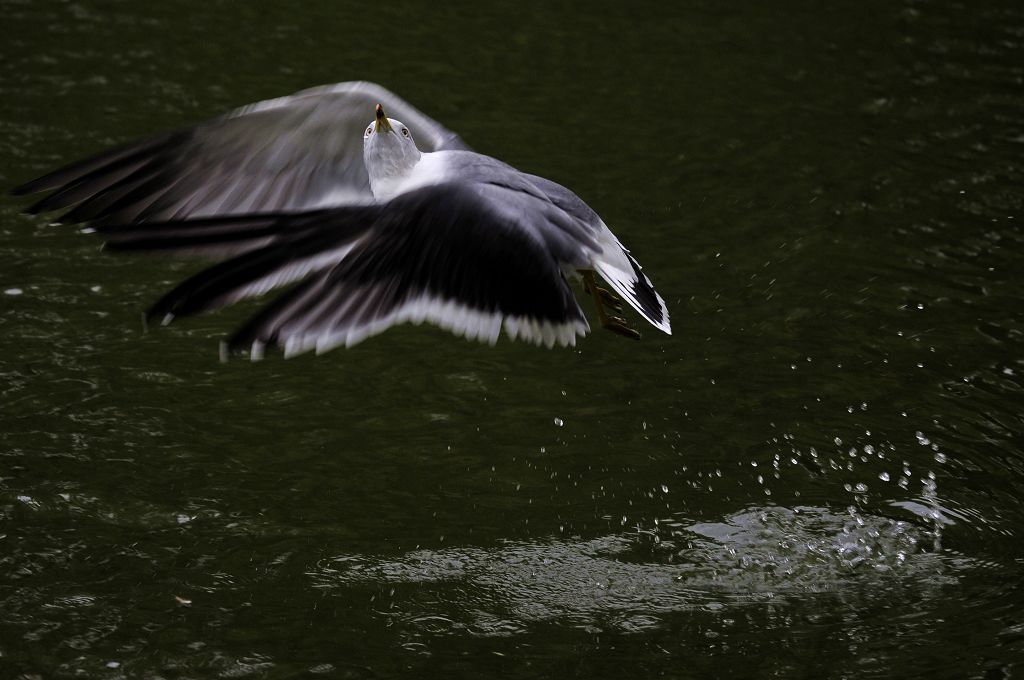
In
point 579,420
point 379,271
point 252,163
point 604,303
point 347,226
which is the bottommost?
point 579,420

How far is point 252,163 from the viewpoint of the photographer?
5184mm

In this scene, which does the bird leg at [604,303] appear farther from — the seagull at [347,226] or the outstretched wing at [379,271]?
the outstretched wing at [379,271]

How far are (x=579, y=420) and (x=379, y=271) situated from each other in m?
1.98

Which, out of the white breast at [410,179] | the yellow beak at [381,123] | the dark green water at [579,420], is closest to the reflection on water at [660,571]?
the dark green water at [579,420]

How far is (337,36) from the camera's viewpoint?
30.9ft

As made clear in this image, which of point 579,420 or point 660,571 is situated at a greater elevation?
point 579,420

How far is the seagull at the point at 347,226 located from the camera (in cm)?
389

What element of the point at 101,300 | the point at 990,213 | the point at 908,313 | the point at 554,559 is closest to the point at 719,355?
the point at 908,313

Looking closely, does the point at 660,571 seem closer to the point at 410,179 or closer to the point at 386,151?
the point at 410,179

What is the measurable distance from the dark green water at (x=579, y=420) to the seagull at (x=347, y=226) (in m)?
0.91

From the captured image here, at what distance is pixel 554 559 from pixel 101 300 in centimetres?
270

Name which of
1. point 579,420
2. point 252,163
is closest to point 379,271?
point 252,163

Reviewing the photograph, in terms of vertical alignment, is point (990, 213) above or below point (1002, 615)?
above

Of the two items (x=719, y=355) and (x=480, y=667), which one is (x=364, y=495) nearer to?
(x=480, y=667)
